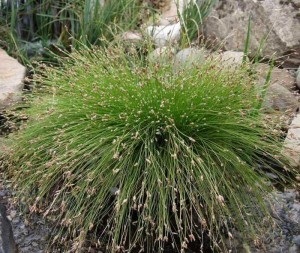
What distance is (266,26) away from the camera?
5031mm

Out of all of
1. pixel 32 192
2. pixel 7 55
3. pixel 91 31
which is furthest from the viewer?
pixel 91 31

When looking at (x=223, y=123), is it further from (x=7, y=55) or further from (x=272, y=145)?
(x=7, y=55)

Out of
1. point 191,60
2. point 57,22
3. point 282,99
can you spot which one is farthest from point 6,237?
point 57,22

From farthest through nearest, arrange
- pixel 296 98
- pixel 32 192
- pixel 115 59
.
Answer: pixel 296 98 < pixel 115 59 < pixel 32 192

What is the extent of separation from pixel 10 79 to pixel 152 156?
2.01 metres

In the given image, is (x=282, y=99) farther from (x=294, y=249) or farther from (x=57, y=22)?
(x=57, y=22)

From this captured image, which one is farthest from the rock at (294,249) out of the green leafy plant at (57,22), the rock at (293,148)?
the green leafy plant at (57,22)

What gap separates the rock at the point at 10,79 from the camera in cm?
420

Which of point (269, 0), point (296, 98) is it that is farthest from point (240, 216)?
point (269, 0)

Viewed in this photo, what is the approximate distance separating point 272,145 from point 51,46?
3.06 metres

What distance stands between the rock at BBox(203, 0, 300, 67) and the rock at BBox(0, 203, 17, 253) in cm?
250

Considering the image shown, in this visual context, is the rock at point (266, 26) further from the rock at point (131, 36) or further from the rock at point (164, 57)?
the rock at point (164, 57)

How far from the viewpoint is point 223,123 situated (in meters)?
3.07

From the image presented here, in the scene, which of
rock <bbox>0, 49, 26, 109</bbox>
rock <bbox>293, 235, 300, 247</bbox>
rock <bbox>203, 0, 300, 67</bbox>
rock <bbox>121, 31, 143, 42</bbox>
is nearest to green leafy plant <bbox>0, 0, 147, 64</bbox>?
rock <bbox>121, 31, 143, 42</bbox>
